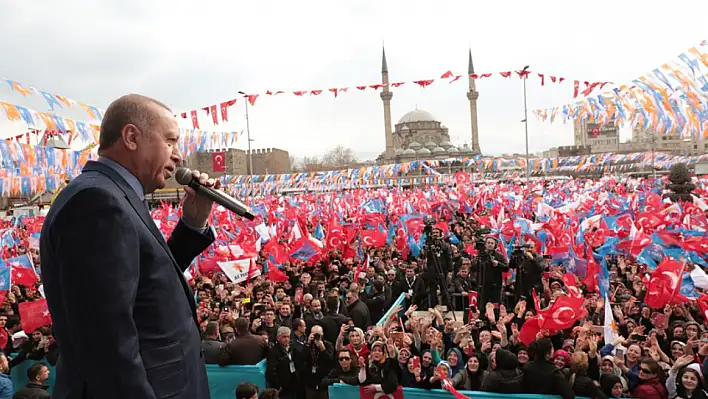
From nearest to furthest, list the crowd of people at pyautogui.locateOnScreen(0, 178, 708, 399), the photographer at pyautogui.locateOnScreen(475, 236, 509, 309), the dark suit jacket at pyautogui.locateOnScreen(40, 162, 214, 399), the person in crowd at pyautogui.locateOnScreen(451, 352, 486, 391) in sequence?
1. the dark suit jacket at pyautogui.locateOnScreen(40, 162, 214, 399)
2. the crowd of people at pyautogui.locateOnScreen(0, 178, 708, 399)
3. the person in crowd at pyautogui.locateOnScreen(451, 352, 486, 391)
4. the photographer at pyautogui.locateOnScreen(475, 236, 509, 309)

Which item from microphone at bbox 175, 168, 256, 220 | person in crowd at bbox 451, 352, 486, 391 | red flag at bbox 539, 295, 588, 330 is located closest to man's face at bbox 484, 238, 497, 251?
red flag at bbox 539, 295, 588, 330

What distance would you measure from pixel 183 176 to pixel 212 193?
156 millimetres

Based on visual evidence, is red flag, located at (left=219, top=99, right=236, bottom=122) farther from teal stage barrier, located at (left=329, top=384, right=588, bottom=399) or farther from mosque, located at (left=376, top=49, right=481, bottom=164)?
mosque, located at (left=376, top=49, right=481, bottom=164)

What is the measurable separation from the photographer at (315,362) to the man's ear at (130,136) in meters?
4.79

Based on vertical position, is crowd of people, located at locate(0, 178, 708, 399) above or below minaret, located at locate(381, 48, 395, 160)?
below

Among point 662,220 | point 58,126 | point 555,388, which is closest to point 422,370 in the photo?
point 555,388

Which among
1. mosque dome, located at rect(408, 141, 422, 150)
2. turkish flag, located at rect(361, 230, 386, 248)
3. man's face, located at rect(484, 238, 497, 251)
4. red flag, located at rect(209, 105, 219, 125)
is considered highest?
mosque dome, located at rect(408, 141, 422, 150)

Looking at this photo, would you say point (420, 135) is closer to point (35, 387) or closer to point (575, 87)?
point (575, 87)

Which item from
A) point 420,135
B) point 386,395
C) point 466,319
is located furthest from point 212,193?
point 420,135

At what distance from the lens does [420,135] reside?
10300 centimetres

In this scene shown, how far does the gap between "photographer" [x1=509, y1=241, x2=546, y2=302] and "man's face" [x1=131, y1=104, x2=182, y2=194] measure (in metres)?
8.83

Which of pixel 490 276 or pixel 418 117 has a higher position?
pixel 418 117

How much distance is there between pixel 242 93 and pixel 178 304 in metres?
27.6

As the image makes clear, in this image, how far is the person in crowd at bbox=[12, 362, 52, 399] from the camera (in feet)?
17.2
